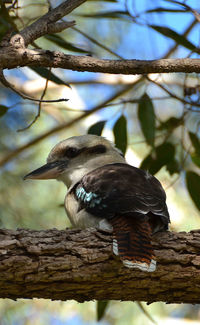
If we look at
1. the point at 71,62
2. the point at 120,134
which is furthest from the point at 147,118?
the point at 71,62

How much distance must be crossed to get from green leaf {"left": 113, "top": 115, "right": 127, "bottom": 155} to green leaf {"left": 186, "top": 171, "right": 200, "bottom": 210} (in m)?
0.45

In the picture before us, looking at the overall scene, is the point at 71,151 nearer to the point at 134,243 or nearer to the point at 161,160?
the point at 161,160

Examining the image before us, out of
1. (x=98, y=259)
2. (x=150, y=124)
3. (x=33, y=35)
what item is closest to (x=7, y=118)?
(x=150, y=124)

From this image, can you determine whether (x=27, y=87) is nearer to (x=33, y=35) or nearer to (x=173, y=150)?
(x=173, y=150)

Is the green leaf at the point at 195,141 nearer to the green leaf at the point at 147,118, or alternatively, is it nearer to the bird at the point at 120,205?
the green leaf at the point at 147,118

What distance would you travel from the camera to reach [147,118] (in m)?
3.69

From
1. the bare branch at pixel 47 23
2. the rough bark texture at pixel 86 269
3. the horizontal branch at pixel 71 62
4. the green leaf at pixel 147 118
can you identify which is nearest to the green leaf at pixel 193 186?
the green leaf at pixel 147 118

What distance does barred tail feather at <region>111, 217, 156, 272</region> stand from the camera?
2225 mm

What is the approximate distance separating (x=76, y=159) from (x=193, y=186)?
75 cm

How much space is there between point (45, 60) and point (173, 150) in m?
1.54

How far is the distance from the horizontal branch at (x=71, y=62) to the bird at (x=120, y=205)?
539mm

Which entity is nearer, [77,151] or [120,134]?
[77,151]

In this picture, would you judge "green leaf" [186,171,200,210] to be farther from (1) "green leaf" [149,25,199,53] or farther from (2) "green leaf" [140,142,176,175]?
(1) "green leaf" [149,25,199,53]

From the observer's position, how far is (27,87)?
586 cm
